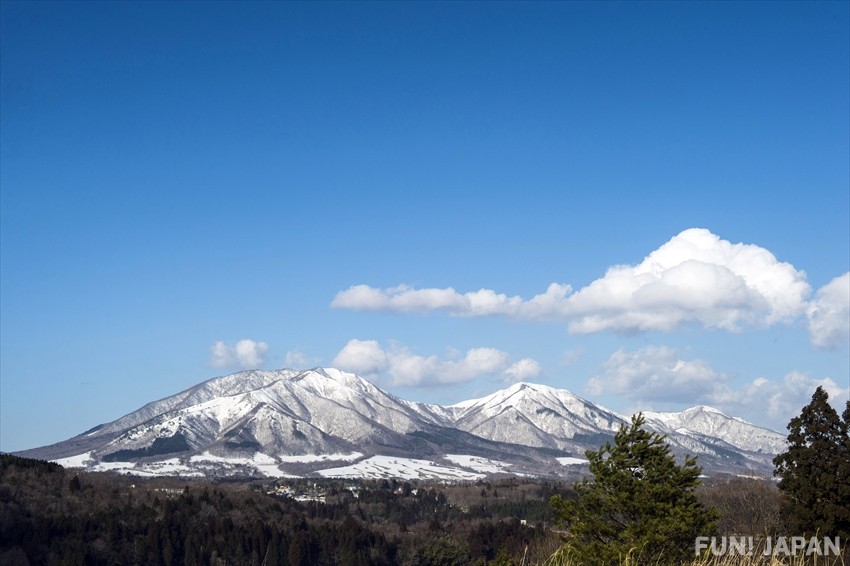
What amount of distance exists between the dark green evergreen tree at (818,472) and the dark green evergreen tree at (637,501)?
1896 cm

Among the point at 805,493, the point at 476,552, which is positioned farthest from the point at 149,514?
the point at 805,493

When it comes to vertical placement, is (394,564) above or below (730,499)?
below

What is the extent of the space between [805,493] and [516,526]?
486ft

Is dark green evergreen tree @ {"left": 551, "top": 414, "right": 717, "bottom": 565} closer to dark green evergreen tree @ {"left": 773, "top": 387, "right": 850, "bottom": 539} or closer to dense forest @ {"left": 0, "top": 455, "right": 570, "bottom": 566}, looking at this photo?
dark green evergreen tree @ {"left": 773, "top": 387, "right": 850, "bottom": 539}

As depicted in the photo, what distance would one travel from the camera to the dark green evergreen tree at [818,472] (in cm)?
Answer: 4531

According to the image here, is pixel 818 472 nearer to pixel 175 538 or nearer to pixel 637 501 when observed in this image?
pixel 637 501

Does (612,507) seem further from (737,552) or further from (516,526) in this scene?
(516,526)

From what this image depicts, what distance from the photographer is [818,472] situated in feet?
153

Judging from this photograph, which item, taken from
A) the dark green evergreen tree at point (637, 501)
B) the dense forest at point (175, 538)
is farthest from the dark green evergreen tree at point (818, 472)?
the dense forest at point (175, 538)

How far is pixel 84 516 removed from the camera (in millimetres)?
175500

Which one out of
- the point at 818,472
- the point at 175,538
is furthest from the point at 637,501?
the point at 175,538

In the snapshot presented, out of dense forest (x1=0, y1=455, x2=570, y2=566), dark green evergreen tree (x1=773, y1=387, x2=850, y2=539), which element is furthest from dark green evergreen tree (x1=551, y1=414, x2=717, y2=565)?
dense forest (x1=0, y1=455, x2=570, y2=566)

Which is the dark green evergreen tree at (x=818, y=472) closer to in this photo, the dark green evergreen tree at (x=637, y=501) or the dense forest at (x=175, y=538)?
the dark green evergreen tree at (x=637, y=501)

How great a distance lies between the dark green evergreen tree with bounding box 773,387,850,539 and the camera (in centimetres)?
4531
